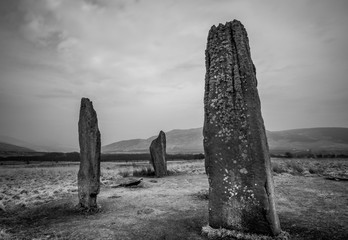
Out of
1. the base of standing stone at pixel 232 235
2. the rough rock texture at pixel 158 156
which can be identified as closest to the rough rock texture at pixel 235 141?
the base of standing stone at pixel 232 235

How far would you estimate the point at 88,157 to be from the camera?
289 inches

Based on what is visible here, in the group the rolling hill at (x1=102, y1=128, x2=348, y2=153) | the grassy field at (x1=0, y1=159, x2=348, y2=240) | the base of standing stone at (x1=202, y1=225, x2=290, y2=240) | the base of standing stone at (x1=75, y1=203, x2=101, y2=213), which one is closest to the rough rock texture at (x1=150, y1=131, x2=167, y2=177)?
the grassy field at (x1=0, y1=159, x2=348, y2=240)

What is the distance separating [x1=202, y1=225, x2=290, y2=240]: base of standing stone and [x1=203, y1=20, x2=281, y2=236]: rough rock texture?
0.29ft

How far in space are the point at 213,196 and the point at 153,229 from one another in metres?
1.54

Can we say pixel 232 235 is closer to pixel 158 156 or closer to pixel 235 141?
pixel 235 141

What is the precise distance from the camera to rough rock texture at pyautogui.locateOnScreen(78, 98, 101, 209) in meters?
7.07

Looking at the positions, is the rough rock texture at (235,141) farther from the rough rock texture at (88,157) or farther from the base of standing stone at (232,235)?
the rough rock texture at (88,157)

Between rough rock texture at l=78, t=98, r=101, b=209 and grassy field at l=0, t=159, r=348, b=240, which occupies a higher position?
rough rock texture at l=78, t=98, r=101, b=209

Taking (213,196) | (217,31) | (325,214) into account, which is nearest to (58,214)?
(213,196)

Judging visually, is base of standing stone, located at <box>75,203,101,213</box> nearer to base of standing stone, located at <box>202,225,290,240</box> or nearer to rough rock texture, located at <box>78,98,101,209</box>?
rough rock texture, located at <box>78,98,101,209</box>

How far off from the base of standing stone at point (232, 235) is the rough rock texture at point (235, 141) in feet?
0.29

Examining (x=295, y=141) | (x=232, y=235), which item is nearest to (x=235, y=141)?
(x=232, y=235)

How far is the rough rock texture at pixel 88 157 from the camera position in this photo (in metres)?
7.07

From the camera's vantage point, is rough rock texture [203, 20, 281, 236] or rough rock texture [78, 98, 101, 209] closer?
rough rock texture [203, 20, 281, 236]
